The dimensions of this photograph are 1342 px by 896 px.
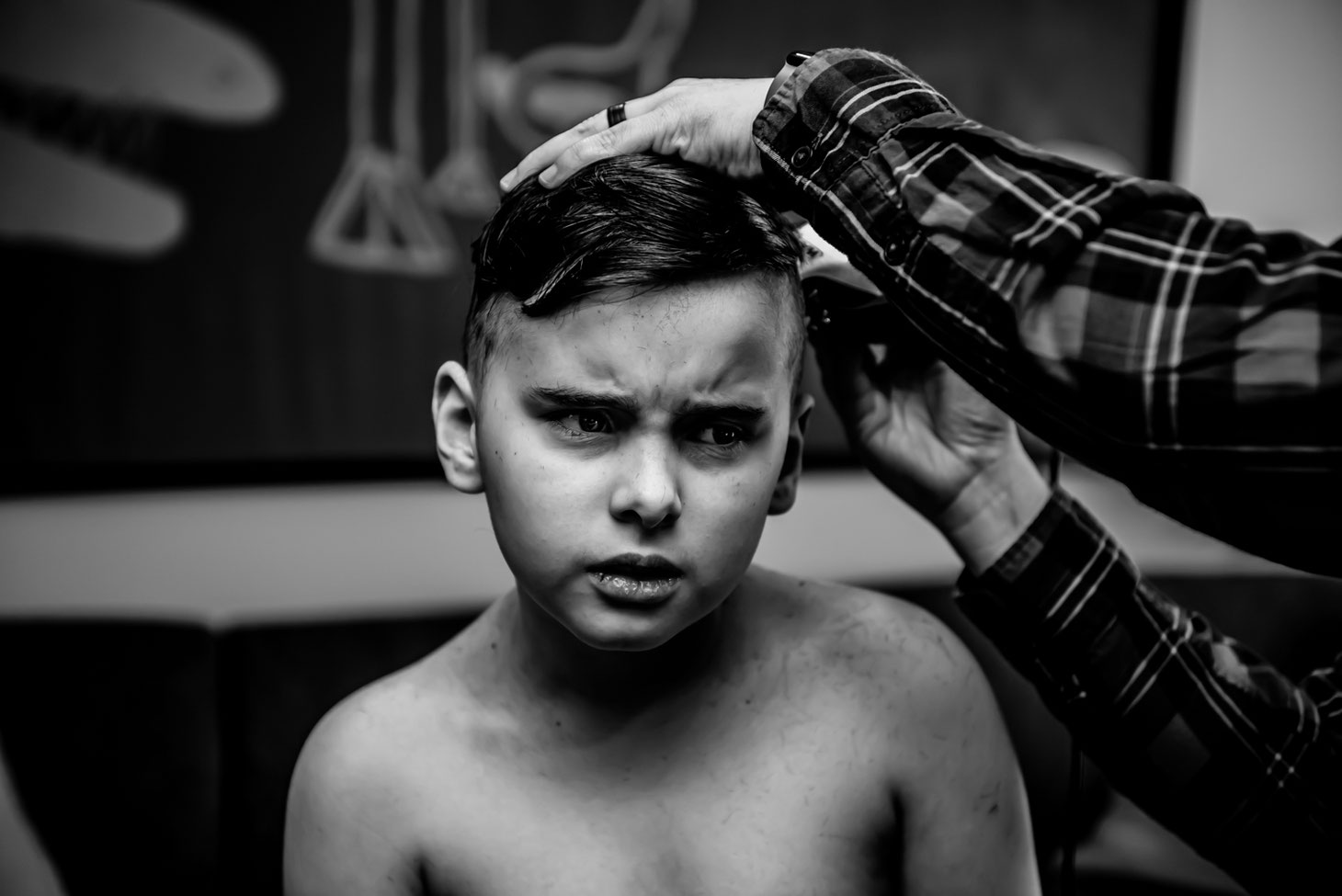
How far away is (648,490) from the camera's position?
795 mm

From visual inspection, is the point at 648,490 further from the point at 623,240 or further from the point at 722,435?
the point at 623,240

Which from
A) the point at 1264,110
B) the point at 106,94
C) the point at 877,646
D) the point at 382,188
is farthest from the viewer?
the point at 1264,110

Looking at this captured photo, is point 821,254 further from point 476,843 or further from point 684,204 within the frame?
point 476,843

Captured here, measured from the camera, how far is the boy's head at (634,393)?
825 mm

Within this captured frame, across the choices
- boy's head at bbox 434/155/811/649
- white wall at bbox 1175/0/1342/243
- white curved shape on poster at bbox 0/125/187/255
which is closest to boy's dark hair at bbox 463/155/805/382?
boy's head at bbox 434/155/811/649

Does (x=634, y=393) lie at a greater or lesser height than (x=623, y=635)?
greater

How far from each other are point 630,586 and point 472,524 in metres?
1.36

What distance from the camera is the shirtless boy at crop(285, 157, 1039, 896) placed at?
0.84 metres

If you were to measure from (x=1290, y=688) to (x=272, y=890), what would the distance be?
1501mm

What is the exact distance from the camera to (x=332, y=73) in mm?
1907

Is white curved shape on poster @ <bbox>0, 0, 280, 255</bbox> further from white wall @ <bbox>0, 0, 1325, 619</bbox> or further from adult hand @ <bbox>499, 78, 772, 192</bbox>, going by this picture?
adult hand @ <bbox>499, 78, 772, 192</bbox>

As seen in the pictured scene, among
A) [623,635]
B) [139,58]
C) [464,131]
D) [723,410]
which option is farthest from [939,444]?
[139,58]

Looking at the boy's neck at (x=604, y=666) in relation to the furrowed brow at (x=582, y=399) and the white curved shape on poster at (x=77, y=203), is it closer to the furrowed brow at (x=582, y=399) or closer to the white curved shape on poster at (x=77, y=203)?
the furrowed brow at (x=582, y=399)

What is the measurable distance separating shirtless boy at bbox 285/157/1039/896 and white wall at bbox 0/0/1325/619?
103cm
